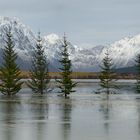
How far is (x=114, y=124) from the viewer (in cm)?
2664

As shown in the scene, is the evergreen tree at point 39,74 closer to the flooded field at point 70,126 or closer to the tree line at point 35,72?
Answer: the tree line at point 35,72

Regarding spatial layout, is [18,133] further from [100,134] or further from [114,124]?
[114,124]

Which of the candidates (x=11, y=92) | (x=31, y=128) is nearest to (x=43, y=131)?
(x=31, y=128)

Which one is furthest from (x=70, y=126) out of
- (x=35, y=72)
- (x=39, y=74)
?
(x=35, y=72)

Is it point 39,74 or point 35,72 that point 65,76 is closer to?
point 39,74

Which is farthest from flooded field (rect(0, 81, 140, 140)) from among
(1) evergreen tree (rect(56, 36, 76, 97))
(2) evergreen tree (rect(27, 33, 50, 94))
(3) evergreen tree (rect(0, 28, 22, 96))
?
(2) evergreen tree (rect(27, 33, 50, 94))

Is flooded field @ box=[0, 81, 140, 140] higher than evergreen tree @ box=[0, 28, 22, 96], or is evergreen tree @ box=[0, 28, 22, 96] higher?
evergreen tree @ box=[0, 28, 22, 96]

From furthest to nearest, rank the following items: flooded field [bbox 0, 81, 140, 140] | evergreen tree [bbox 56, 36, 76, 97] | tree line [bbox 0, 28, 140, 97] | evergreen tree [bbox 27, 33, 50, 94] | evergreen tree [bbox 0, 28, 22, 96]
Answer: evergreen tree [bbox 27, 33, 50, 94] < evergreen tree [bbox 56, 36, 76, 97] < tree line [bbox 0, 28, 140, 97] < evergreen tree [bbox 0, 28, 22, 96] < flooded field [bbox 0, 81, 140, 140]

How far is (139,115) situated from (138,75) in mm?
40283

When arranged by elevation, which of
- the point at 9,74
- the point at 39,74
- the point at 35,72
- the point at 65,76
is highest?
the point at 35,72

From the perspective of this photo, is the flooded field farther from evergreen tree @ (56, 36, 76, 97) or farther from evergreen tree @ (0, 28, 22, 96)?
evergreen tree @ (56, 36, 76, 97)

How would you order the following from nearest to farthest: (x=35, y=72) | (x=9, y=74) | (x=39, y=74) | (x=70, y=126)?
(x=70, y=126), (x=9, y=74), (x=39, y=74), (x=35, y=72)

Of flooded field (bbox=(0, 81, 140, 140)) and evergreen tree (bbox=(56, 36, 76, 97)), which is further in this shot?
evergreen tree (bbox=(56, 36, 76, 97))

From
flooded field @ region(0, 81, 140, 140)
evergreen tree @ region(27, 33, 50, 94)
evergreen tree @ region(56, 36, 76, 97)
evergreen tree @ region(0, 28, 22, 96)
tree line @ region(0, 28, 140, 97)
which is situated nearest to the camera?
flooded field @ region(0, 81, 140, 140)
